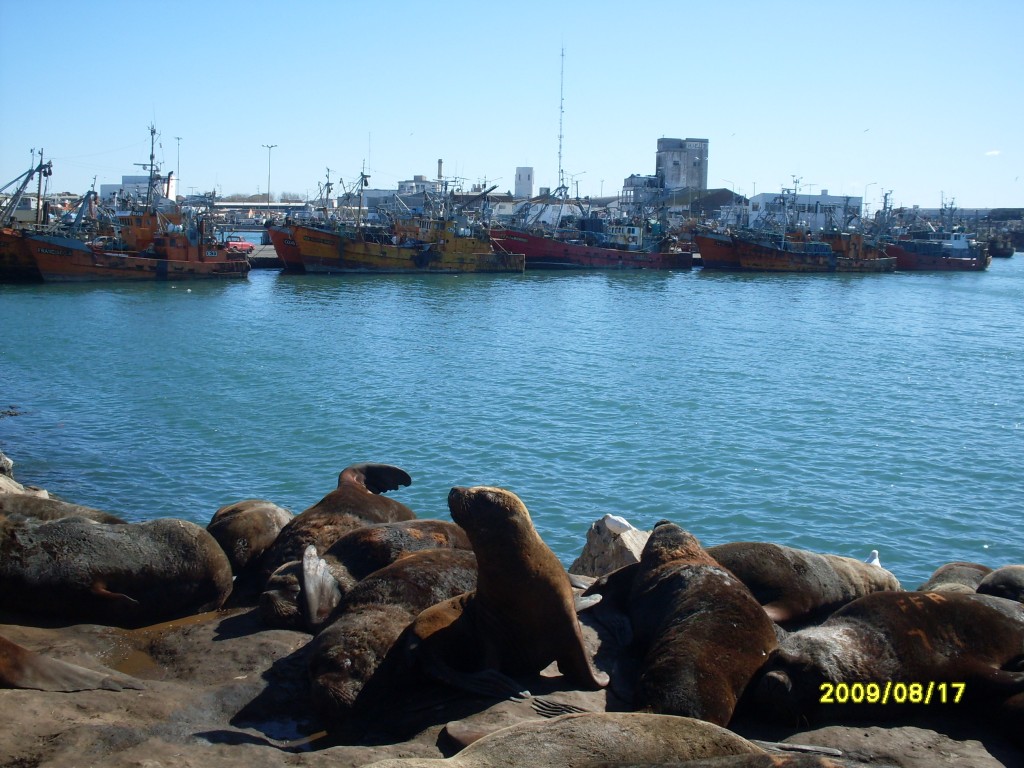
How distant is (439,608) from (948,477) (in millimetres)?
11560

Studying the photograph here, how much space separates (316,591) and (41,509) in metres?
2.75

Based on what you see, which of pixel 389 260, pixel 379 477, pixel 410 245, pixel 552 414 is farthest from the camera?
pixel 410 245

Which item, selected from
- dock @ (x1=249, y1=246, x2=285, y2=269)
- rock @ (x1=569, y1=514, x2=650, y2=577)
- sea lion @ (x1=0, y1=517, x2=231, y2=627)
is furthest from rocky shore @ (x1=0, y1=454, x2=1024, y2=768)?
dock @ (x1=249, y1=246, x2=285, y2=269)

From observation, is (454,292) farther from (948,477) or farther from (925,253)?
(925,253)

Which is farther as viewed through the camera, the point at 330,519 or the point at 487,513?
the point at 330,519

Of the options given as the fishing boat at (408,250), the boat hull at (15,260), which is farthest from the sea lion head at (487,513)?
the fishing boat at (408,250)

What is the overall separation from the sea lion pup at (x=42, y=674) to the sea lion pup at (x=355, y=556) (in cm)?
112

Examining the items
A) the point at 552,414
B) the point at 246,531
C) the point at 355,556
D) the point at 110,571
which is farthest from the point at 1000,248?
the point at 110,571

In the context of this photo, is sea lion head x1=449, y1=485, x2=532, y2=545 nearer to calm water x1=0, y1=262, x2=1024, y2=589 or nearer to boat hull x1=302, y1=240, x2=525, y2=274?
calm water x1=0, y1=262, x2=1024, y2=589

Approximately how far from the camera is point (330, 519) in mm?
6715

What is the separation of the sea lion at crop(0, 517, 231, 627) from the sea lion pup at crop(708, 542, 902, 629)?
10.9ft

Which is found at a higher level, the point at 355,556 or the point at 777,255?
the point at 777,255

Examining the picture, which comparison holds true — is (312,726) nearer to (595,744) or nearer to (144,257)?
(595,744)

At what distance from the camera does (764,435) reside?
16.3 meters
